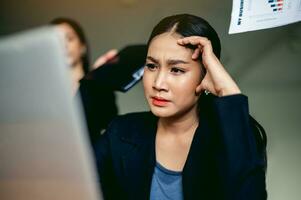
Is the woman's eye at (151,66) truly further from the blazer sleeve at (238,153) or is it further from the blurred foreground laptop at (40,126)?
the blurred foreground laptop at (40,126)

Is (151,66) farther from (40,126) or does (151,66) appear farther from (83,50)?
(40,126)

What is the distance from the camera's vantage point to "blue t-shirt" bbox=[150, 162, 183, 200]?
0.76 m

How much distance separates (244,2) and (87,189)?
1.78ft

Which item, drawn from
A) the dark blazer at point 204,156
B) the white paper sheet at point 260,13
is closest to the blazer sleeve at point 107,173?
the dark blazer at point 204,156

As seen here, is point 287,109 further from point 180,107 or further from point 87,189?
point 87,189

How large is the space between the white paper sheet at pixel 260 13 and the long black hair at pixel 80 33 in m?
0.32

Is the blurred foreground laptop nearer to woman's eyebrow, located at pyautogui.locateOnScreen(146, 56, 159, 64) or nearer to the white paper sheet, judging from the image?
woman's eyebrow, located at pyautogui.locateOnScreen(146, 56, 159, 64)

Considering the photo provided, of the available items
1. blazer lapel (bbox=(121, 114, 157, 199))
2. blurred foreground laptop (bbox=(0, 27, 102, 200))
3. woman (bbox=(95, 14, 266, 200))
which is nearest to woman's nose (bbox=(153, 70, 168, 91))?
Result: woman (bbox=(95, 14, 266, 200))

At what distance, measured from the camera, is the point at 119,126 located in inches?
33.2

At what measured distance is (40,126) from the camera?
0.38m

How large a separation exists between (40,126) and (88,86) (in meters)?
0.48

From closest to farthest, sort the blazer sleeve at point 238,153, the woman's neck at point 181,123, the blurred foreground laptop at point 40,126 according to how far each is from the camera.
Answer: the blurred foreground laptop at point 40,126 < the blazer sleeve at point 238,153 < the woman's neck at point 181,123

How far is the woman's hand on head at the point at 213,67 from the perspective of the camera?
2.36 ft

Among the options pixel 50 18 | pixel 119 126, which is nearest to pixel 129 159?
pixel 119 126
